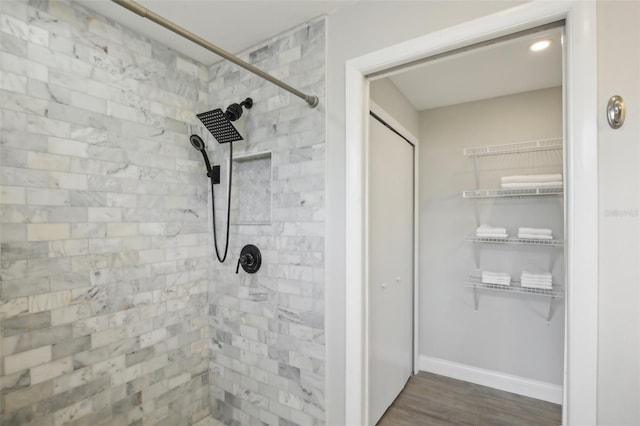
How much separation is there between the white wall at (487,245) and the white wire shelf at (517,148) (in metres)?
0.07

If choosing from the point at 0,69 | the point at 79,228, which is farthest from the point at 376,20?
the point at 79,228

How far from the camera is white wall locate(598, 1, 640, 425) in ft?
3.14

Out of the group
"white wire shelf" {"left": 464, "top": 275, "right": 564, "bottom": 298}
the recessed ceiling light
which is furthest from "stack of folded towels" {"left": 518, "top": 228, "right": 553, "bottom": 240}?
the recessed ceiling light

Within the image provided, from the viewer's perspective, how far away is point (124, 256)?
164 centimetres

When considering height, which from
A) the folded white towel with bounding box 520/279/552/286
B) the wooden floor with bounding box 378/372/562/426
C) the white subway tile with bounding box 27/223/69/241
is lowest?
the wooden floor with bounding box 378/372/562/426

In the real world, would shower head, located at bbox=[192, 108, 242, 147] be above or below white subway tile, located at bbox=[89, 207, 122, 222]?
above

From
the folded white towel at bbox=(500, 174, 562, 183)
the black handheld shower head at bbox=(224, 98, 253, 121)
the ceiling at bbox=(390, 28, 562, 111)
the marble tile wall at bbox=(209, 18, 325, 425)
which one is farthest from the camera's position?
the folded white towel at bbox=(500, 174, 562, 183)

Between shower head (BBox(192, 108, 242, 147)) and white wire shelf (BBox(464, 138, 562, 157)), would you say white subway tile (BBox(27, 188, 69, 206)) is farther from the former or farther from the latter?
white wire shelf (BBox(464, 138, 562, 157))

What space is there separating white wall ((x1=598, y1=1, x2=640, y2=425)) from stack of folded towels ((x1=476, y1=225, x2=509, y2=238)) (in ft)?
4.78

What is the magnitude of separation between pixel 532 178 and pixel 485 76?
2.70ft

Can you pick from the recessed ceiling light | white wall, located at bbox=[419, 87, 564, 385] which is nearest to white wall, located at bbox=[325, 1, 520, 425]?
the recessed ceiling light

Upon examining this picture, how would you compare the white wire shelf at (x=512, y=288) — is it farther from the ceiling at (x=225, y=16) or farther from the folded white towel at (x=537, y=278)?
the ceiling at (x=225, y=16)

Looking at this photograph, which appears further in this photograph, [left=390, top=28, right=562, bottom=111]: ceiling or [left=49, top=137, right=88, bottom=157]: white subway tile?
[left=390, top=28, right=562, bottom=111]: ceiling

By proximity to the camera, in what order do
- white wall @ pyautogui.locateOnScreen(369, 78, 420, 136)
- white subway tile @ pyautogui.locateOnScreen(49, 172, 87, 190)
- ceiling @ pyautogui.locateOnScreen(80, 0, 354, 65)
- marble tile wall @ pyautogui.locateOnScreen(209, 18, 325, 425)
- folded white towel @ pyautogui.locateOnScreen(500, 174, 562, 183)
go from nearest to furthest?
white subway tile @ pyautogui.locateOnScreen(49, 172, 87, 190), ceiling @ pyautogui.locateOnScreen(80, 0, 354, 65), marble tile wall @ pyautogui.locateOnScreen(209, 18, 325, 425), white wall @ pyautogui.locateOnScreen(369, 78, 420, 136), folded white towel @ pyautogui.locateOnScreen(500, 174, 562, 183)
